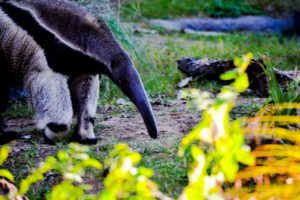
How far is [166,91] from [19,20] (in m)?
2.10

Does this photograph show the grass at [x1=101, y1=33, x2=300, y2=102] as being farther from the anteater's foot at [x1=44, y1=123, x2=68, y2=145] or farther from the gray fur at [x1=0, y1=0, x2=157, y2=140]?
the anteater's foot at [x1=44, y1=123, x2=68, y2=145]

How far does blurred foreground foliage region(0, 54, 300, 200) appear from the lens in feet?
5.55

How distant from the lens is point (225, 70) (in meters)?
5.13

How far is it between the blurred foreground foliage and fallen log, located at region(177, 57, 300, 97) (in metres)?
1.46

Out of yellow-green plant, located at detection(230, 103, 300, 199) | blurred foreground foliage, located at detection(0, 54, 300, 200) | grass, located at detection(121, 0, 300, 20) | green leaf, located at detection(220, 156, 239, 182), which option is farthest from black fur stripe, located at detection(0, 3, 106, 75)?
grass, located at detection(121, 0, 300, 20)

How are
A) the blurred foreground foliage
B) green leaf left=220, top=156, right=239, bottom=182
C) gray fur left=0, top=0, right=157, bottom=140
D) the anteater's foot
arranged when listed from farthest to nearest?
the anteater's foot
gray fur left=0, top=0, right=157, bottom=140
the blurred foreground foliage
green leaf left=220, top=156, right=239, bottom=182

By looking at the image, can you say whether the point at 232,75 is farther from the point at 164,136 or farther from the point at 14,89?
the point at 14,89

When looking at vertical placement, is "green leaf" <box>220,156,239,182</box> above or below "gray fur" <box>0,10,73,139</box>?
above

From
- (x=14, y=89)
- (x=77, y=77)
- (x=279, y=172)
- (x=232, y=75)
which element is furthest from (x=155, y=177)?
(x=14, y=89)

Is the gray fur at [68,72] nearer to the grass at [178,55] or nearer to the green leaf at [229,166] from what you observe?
the grass at [178,55]

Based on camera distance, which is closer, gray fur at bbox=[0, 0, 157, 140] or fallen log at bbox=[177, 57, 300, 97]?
gray fur at bbox=[0, 0, 157, 140]

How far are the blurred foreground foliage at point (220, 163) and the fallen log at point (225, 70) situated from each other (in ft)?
4.79

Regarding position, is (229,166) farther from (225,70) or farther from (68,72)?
(225,70)

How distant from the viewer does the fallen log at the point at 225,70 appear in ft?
15.4
